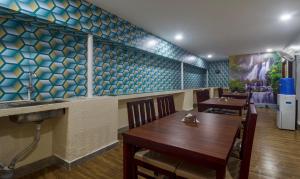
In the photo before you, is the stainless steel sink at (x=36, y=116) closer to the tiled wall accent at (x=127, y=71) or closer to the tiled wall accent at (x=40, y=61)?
the tiled wall accent at (x=40, y=61)

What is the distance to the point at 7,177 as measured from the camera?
1.69 meters

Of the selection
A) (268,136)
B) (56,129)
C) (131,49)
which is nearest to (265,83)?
(268,136)

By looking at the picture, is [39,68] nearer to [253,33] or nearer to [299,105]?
[253,33]

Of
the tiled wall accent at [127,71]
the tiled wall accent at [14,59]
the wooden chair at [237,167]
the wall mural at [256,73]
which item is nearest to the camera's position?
the wooden chair at [237,167]

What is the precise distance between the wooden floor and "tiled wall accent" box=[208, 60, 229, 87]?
605 centimetres

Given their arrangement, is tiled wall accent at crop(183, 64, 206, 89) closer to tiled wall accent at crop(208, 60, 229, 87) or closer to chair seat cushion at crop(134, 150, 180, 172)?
tiled wall accent at crop(208, 60, 229, 87)

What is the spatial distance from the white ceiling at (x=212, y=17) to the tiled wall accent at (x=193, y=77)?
2.19 metres

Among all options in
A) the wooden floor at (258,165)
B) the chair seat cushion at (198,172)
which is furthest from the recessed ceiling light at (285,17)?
the chair seat cushion at (198,172)

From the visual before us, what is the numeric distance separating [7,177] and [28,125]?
564 mm

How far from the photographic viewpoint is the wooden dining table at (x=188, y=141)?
0.98 meters

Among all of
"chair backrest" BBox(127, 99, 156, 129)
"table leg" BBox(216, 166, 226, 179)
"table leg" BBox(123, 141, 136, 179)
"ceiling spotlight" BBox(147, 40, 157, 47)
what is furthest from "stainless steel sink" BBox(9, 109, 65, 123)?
"ceiling spotlight" BBox(147, 40, 157, 47)

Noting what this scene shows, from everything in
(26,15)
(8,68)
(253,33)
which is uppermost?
(253,33)

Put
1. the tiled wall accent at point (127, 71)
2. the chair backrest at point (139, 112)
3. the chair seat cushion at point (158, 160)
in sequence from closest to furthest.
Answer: the chair seat cushion at point (158, 160)
the chair backrest at point (139, 112)
the tiled wall accent at point (127, 71)

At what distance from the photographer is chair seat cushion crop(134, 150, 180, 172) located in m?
1.26
